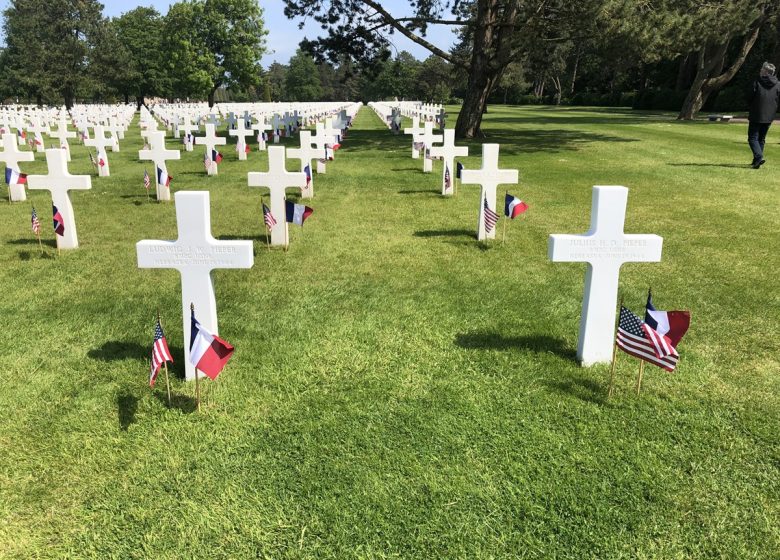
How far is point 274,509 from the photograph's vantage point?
2816 mm

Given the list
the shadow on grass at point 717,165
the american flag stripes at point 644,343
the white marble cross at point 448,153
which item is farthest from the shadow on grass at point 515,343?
the shadow on grass at point 717,165

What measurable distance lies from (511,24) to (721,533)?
17.7 meters

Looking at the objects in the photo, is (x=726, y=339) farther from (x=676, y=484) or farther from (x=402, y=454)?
(x=402, y=454)

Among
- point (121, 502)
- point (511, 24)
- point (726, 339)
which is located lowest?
point (121, 502)

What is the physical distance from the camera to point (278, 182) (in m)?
7.19

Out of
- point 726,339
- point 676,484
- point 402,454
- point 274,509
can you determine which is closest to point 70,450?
point 274,509

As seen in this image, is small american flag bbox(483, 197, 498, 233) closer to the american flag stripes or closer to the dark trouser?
the american flag stripes

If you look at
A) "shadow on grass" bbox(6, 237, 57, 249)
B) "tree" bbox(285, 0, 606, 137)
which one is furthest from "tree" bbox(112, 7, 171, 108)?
"shadow on grass" bbox(6, 237, 57, 249)

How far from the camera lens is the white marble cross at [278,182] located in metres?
7.13

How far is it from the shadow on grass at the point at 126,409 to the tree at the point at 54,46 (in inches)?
1944

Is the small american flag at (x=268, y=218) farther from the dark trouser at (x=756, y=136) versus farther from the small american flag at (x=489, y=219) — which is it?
the dark trouser at (x=756, y=136)

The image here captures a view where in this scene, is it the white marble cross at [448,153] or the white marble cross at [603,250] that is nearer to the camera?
the white marble cross at [603,250]

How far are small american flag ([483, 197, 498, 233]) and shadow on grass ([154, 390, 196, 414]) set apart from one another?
4.58 metres

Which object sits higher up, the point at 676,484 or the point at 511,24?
the point at 511,24
